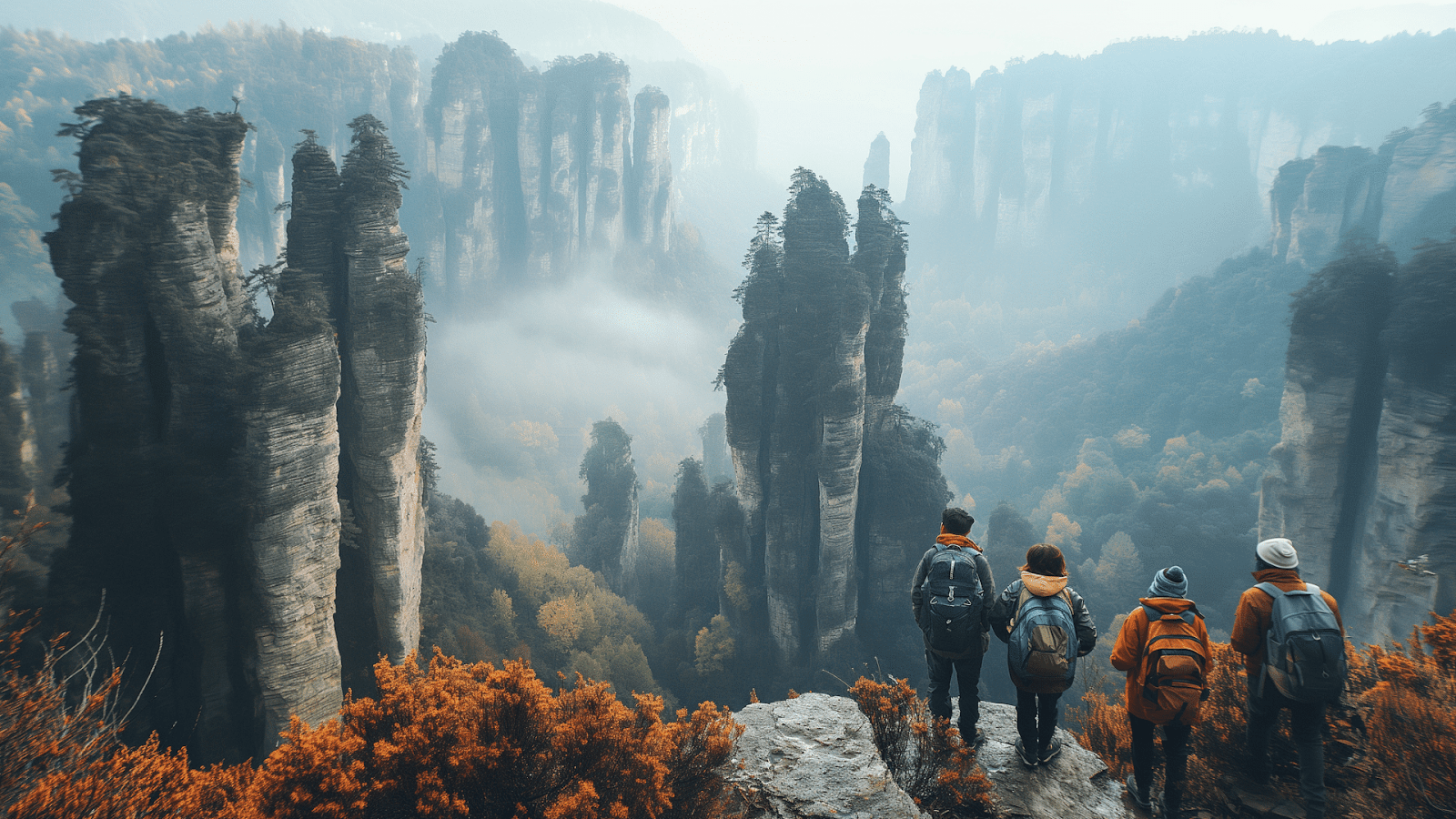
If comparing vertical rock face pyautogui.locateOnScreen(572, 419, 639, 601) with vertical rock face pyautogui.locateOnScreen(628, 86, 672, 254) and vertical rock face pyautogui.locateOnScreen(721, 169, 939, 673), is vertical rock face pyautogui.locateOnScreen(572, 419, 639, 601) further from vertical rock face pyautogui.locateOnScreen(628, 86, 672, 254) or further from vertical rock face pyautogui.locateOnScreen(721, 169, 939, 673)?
vertical rock face pyautogui.locateOnScreen(628, 86, 672, 254)

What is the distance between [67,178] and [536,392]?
255 ft

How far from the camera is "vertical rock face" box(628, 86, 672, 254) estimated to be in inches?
3750

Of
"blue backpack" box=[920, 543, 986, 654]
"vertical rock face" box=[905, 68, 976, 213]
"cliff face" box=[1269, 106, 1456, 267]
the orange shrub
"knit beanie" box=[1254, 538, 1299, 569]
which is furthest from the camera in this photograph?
"vertical rock face" box=[905, 68, 976, 213]

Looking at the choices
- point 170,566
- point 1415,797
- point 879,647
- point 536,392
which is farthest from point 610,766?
point 536,392

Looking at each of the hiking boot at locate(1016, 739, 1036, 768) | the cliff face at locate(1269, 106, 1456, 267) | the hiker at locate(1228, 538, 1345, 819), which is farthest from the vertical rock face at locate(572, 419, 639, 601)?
the cliff face at locate(1269, 106, 1456, 267)

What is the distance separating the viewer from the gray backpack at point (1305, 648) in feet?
16.7

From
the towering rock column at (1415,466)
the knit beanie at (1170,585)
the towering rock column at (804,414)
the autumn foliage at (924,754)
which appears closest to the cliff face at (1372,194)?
the towering rock column at (1415,466)

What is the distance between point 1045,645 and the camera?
5.60 m

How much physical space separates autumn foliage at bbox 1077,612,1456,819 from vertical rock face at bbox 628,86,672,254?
99125 mm

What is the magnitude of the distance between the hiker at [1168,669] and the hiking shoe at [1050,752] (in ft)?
2.47

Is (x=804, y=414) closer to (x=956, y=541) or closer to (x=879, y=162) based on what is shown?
(x=956, y=541)

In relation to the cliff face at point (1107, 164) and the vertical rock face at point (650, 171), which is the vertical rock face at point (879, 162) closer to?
the cliff face at point (1107, 164)

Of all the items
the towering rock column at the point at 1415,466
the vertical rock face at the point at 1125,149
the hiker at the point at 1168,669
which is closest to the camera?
the hiker at the point at 1168,669

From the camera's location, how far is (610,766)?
20.6 ft
